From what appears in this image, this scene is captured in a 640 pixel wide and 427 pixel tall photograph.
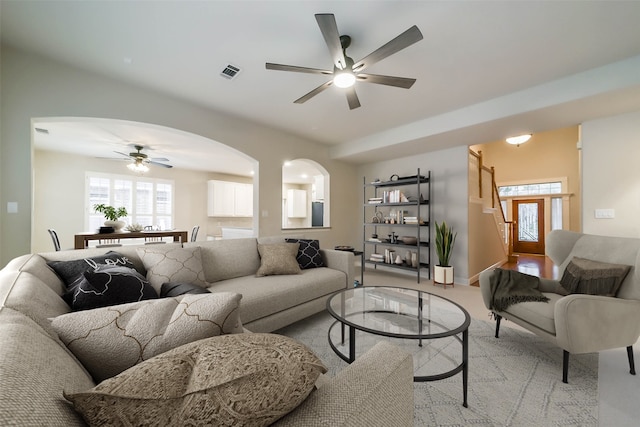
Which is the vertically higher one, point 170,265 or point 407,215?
point 407,215

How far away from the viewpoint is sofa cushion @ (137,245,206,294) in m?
1.92

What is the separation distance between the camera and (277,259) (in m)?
2.68

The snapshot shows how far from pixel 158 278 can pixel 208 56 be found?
2065 millimetres

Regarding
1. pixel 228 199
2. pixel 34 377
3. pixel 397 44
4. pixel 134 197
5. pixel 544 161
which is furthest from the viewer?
pixel 228 199

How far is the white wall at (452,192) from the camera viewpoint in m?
4.14

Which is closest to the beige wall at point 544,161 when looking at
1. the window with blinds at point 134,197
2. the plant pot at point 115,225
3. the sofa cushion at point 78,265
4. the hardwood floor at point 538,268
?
the hardwood floor at point 538,268

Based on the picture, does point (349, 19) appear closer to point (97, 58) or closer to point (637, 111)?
point (97, 58)

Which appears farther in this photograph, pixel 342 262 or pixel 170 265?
pixel 342 262

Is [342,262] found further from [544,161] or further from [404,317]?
[544,161]

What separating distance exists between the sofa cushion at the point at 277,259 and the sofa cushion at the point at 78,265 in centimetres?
118

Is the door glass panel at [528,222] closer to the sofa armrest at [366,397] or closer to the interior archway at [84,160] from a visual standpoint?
the interior archway at [84,160]

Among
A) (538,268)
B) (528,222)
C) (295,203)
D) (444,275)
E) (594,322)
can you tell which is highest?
(295,203)

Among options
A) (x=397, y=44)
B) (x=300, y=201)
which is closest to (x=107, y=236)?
(x=397, y=44)

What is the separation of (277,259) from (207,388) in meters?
2.22
